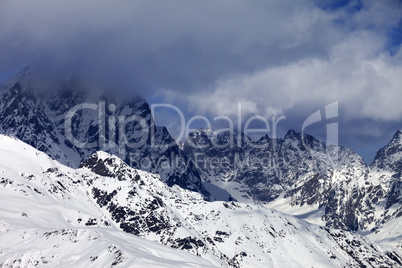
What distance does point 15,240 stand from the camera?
196750 millimetres

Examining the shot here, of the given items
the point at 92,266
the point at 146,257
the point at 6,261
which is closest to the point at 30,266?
the point at 6,261

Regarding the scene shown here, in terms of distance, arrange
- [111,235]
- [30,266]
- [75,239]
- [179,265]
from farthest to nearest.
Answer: [111,235]
[75,239]
[30,266]
[179,265]

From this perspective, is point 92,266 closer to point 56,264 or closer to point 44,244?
point 56,264

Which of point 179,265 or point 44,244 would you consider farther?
point 44,244

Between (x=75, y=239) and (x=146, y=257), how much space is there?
3448cm

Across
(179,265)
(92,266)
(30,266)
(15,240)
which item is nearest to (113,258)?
(92,266)

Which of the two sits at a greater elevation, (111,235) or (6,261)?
(111,235)

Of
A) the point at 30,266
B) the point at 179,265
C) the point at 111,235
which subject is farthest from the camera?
the point at 111,235

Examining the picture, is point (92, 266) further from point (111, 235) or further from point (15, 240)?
point (15, 240)

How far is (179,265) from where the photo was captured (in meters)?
160

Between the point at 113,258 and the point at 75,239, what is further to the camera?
the point at 75,239

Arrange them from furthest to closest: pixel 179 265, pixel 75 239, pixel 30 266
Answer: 1. pixel 75 239
2. pixel 30 266
3. pixel 179 265

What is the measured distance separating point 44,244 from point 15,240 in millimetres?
17491

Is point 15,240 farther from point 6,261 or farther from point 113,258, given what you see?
point 113,258
